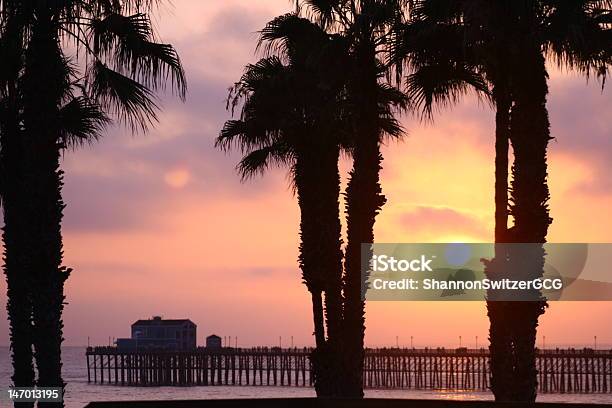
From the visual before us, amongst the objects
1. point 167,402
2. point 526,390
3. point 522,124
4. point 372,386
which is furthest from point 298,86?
point 372,386

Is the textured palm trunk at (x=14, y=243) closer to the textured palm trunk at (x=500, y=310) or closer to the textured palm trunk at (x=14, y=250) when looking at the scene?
the textured palm trunk at (x=14, y=250)

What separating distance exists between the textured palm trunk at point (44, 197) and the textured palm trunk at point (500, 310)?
7688 millimetres

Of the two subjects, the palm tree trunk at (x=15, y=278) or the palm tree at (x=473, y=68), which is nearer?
the palm tree at (x=473, y=68)

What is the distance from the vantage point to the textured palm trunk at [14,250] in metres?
22.1

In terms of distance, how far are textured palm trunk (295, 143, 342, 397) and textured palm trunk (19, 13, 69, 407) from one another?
1297 centimetres

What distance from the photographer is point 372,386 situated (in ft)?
339

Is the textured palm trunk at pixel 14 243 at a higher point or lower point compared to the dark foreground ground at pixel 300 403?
higher

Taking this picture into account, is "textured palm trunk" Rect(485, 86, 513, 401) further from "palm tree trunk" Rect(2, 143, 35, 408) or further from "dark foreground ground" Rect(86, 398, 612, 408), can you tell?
"palm tree trunk" Rect(2, 143, 35, 408)

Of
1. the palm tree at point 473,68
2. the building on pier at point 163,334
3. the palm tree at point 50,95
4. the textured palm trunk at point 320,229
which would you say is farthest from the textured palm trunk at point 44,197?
the building on pier at point 163,334

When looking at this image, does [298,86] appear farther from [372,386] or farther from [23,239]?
[372,386]

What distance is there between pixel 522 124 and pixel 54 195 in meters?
8.34

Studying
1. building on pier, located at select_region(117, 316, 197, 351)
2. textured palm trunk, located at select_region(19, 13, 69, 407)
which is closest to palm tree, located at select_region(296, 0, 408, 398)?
textured palm trunk, located at select_region(19, 13, 69, 407)

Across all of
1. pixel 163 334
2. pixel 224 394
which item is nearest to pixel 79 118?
pixel 224 394

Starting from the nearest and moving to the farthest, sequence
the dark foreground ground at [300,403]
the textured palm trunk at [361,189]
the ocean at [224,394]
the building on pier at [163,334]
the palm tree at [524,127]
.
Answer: the dark foreground ground at [300,403] < the palm tree at [524,127] < the textured palm trunk at [361,189] < the ocean at [224,394] < the building on pier at [163,334]
